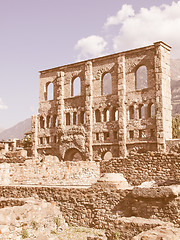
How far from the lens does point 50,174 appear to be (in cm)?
1345

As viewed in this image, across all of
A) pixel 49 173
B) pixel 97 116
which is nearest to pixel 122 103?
pixel 97 116

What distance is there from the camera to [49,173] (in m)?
13.5

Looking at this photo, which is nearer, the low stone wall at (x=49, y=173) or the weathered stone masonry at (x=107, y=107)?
the low stone wall at (x=49, y=173)

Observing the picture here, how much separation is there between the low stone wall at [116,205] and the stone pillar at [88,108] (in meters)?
17.4

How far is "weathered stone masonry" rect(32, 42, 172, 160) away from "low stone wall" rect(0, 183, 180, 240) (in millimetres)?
15671

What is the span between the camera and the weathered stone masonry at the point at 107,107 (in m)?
24.6

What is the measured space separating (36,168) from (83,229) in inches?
219

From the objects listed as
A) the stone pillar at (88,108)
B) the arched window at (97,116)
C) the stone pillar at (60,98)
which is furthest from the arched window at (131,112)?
the stone pillar at (60,98)

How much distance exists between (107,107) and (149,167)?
53.2 ft

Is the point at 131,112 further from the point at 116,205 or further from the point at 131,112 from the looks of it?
the point at 116,205

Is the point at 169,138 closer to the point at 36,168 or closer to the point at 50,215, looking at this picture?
the point at 36,168

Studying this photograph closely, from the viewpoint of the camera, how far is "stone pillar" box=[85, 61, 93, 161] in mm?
27422

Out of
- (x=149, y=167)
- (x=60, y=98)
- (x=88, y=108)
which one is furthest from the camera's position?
(x=60, y=98)

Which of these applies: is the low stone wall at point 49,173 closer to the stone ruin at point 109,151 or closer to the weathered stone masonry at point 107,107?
the stone ruin at point 109,151
